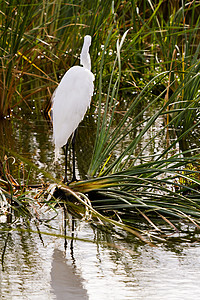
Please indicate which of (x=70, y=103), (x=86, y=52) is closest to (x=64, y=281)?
(x=70, y=103)

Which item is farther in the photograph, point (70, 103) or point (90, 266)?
point (70, 103)

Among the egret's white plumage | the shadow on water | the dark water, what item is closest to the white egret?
the egret's white plumage

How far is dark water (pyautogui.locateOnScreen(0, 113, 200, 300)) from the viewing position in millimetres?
2479

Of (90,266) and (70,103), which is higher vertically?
(70,103)

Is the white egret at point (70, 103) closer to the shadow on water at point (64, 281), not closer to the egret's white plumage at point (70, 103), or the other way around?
the egret's white plumage at point (70, 103)

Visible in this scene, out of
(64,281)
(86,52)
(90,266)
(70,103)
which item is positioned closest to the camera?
(64,281)

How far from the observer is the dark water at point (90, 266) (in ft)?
8.13

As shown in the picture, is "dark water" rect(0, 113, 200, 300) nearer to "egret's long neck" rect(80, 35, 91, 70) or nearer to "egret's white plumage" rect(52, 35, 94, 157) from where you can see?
"egret's white plumage" rect(52, 35, 94, 157)

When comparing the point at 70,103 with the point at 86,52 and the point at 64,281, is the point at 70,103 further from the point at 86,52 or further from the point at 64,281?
the point at 64,281

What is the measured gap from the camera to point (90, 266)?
2.73 m

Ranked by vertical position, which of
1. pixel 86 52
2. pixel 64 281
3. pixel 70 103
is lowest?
pixel 64 281

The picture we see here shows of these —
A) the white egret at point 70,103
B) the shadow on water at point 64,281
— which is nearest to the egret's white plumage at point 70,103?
the white egret at point 70,103

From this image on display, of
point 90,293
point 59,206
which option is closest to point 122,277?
point 90,293

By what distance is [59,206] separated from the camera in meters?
3.45
